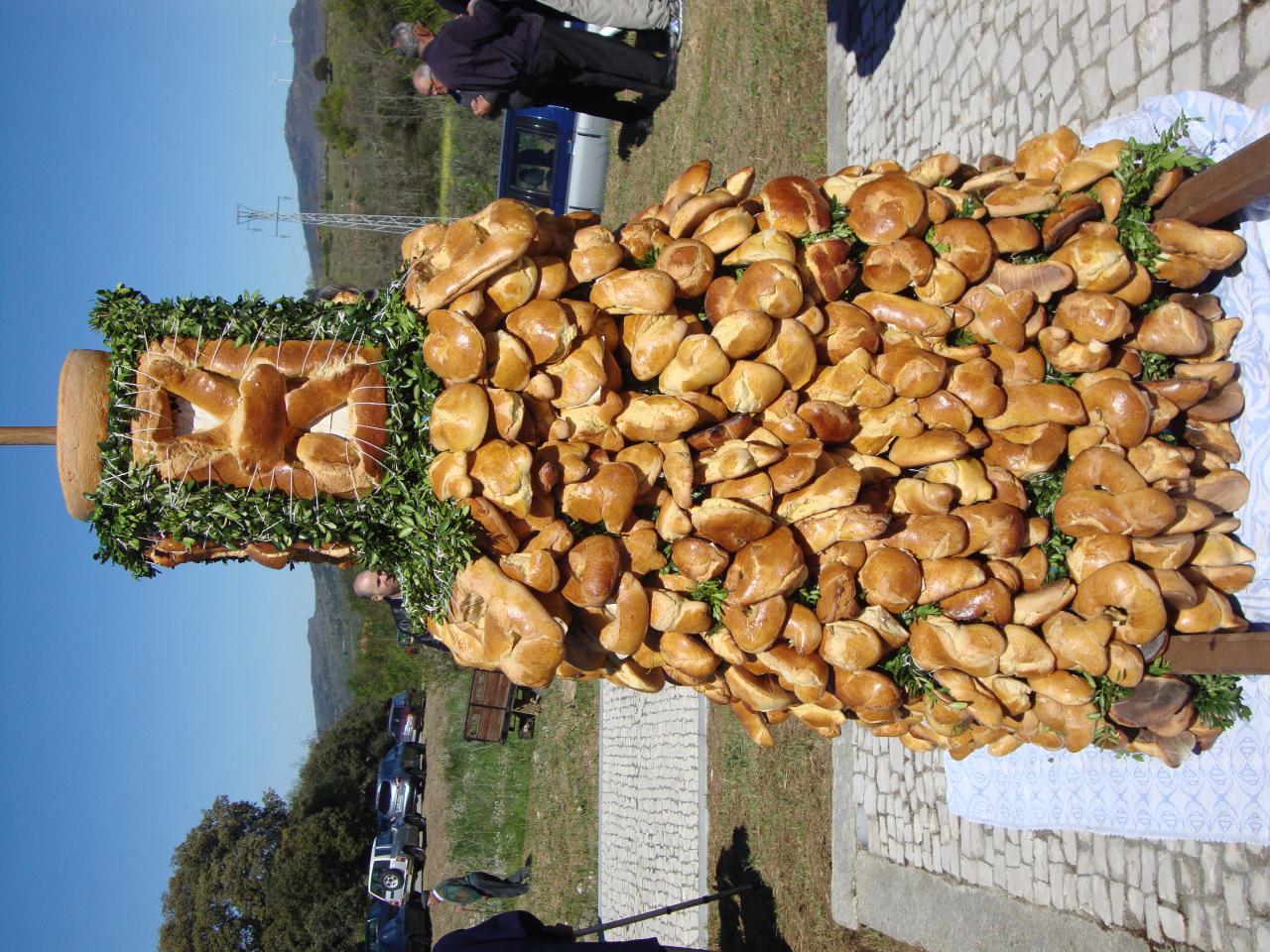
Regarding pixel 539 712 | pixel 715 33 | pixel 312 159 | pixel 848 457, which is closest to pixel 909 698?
pixel 848 457

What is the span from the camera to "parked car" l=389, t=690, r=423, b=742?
22.6m

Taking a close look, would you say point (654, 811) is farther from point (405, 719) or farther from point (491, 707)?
point (405, 719)

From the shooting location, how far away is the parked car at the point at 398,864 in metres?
18.7

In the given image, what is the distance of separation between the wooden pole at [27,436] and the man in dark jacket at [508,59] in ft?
22.9

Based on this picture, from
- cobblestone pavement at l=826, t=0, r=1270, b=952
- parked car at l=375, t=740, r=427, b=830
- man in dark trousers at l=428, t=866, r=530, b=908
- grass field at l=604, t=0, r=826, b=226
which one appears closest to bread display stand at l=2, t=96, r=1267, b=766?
cobblestone pavement at l=826, t=0, r=1270, b=952

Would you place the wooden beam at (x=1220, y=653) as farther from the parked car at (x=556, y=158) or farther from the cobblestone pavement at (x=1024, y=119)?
the parked car at (x=556, y=158)

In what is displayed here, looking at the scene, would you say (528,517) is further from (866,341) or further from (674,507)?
(866,341)

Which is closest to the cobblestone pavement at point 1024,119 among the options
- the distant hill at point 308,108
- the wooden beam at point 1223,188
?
the wooden beam at point 1223,188

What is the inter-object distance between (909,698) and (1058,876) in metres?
2.87

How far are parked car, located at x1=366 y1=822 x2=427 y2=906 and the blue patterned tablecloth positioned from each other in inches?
658

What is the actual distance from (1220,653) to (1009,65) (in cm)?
474

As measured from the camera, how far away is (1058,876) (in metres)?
5.24

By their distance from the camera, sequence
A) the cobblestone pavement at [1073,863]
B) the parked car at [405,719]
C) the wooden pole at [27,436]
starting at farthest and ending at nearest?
the parked car at [405,719]
the cobblestone pavement at [1073,863]
the wooden pole at [27,436]

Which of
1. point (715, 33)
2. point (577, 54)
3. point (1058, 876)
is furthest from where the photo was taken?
point (715, 33)
